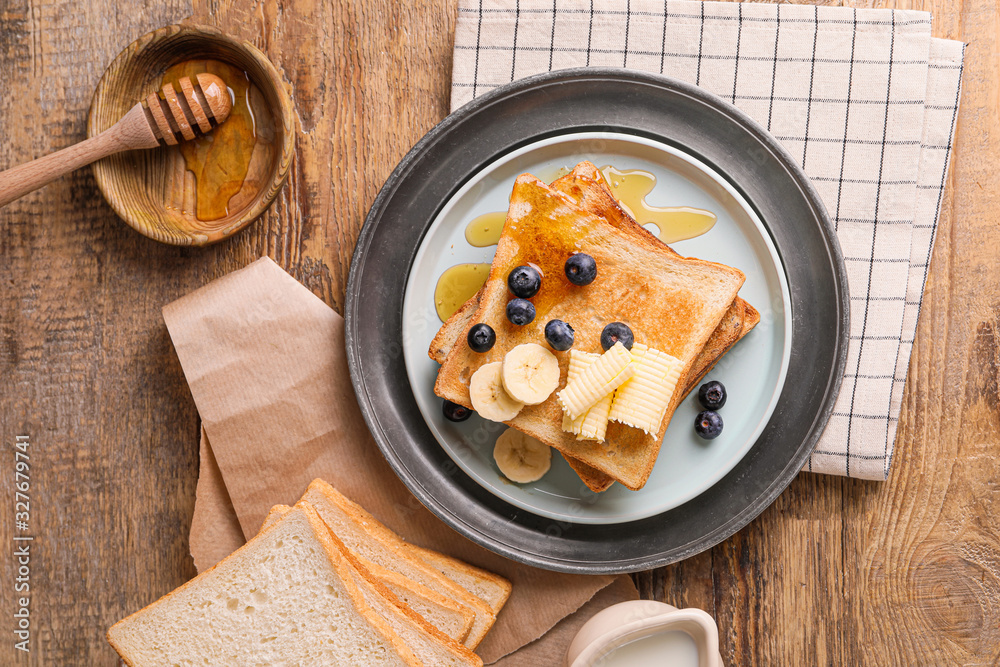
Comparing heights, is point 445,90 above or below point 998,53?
below

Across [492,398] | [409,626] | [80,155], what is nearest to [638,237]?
[492,398]

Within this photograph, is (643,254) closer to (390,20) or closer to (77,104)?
(390,20)

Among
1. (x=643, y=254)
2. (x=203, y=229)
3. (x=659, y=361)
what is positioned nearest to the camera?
(x=659, y=361)

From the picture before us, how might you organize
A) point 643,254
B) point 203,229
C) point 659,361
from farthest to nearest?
1. point 203,229
2. point 643,254
3. point 659,361

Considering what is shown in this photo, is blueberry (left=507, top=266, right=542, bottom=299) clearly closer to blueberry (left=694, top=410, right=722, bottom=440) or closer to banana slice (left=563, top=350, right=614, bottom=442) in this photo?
banana slice (left=563, top=350, right=614, bottom=442)

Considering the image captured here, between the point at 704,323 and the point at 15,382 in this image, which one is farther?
the point at 15,382

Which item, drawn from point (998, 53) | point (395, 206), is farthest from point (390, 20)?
point (998, 53)

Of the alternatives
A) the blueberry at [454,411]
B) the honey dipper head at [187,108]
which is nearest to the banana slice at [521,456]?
the blueberry at [454,411]
